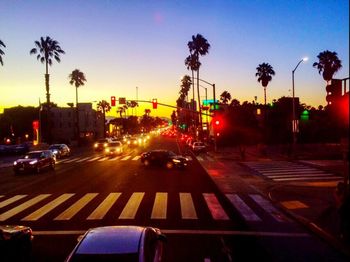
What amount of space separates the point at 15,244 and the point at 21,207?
9.97 meters

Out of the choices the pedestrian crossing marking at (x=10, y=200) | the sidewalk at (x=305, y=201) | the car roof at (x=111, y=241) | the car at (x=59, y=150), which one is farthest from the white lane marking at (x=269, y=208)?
the car at (x=59, y=150)

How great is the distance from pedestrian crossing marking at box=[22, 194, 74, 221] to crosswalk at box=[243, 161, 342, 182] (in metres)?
13.6

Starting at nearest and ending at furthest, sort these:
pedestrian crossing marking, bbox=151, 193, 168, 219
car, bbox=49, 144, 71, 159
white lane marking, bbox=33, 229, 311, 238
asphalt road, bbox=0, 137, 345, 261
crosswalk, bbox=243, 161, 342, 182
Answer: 1. asphalt road, bbox=0, 137, 345, 261
2. white lane marking, bbox=33, 229, 311, 238
3. pedestrian crossing marking, bbox=151, 193, 168, 219
4. crosswalk, bbox=243, 161, 342, 182
5. car, bbox=49, 144, 71, 159

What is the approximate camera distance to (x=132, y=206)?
19406 mm

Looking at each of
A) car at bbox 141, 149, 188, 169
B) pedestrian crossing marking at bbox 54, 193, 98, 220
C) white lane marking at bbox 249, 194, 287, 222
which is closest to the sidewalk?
white lane marking at bbox 249, 194, 287, 222

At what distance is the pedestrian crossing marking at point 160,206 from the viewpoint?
17.4 metres

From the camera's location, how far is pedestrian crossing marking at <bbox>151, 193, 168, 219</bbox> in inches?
683

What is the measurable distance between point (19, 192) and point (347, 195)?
1876 centimetres

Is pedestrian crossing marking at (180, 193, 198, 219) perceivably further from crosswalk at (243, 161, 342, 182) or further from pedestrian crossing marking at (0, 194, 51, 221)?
crosswalk at (243, 161, 342, 182)

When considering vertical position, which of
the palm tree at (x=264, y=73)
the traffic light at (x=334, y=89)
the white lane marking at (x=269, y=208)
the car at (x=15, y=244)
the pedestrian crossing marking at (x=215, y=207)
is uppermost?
the palm tree at (x=264, y=73)

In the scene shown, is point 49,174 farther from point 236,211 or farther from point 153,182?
point 236,211

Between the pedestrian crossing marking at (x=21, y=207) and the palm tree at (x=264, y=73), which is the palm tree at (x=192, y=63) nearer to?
the palm tree at (x=264, y=73)

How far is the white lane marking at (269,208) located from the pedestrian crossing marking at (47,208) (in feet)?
28.8

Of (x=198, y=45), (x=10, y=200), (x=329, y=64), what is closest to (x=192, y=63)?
(x=198, y=45)
